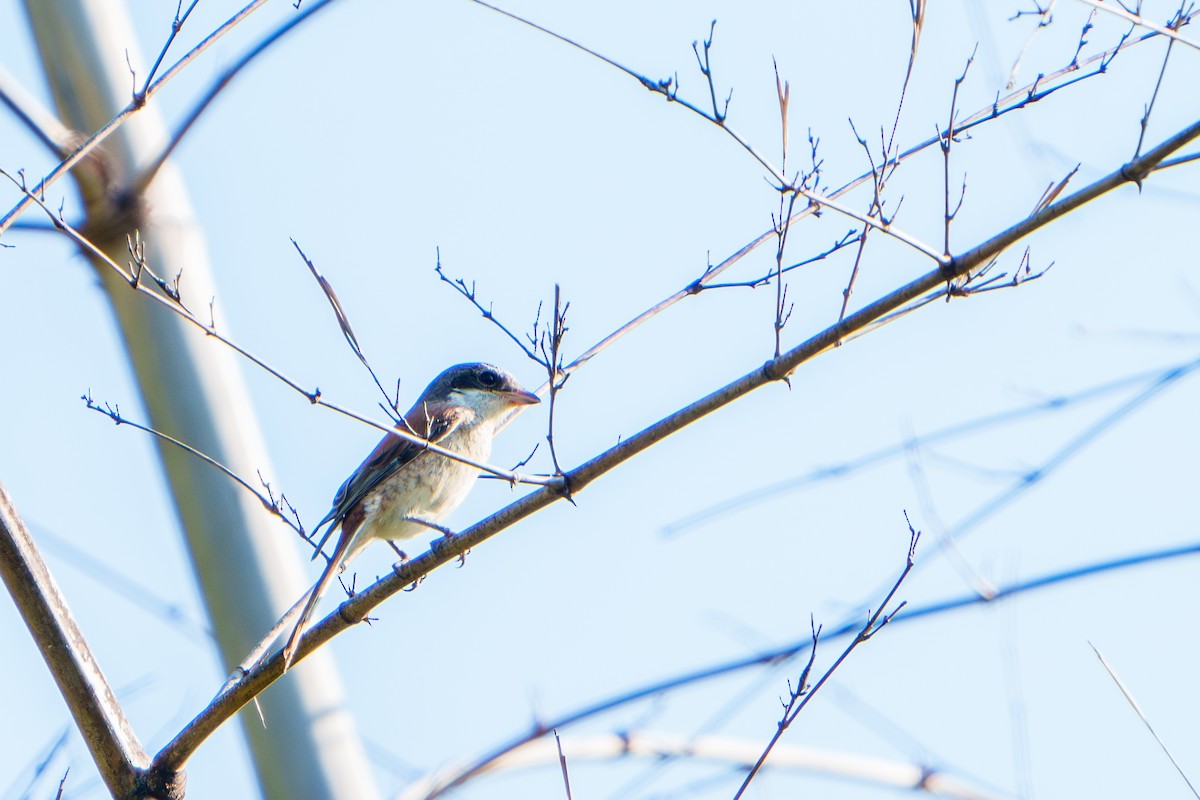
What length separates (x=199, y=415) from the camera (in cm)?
465

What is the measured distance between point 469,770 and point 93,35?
3152 mm

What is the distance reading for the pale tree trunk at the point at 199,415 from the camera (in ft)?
14.4

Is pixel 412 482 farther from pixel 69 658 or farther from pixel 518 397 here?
pixel 69 658

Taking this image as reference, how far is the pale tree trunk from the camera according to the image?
14.4 feet

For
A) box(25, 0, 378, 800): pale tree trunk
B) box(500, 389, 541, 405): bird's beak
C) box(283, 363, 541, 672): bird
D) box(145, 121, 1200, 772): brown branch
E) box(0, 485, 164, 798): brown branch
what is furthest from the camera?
box(500, 389, 541, 405): bird's beak

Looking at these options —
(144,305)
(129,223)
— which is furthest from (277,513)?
(129,223)

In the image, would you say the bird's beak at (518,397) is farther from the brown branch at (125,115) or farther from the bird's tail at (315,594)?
the brown branch at (125,115)

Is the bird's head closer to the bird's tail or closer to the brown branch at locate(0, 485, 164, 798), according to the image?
the bird's tail

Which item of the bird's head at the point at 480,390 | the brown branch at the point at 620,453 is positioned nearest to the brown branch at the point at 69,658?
the brown branch at the point at 620,453

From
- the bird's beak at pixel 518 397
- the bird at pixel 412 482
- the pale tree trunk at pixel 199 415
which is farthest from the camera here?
the bird's beak at pixel 518 397

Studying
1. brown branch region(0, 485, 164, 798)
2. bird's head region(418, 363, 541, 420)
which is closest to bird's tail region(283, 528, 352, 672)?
brown branch region(0, 485, 164, 798)

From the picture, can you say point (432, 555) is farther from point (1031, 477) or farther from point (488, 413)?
point (488, 413)

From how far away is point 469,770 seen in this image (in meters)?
4.21

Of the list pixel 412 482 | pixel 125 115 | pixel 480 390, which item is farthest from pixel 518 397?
pixel 125 115
